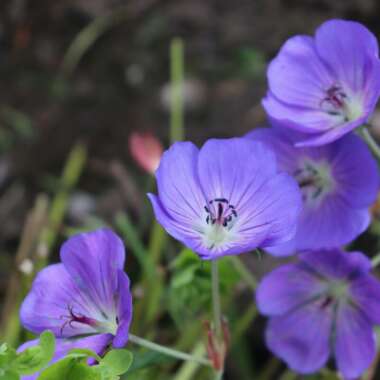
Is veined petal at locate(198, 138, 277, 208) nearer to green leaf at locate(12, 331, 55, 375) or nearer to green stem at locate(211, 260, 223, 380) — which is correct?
green stem at locate(211, 260, 223, 380)

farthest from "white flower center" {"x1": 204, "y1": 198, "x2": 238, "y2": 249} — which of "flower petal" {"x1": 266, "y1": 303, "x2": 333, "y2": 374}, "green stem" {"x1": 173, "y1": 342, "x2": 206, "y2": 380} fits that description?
"green stem" {"x1": 173, "y1": 342, "x2": 206, "y2": 380}

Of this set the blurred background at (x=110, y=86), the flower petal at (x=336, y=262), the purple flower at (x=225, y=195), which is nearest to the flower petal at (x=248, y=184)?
the purple flower at (x=225, y=195)

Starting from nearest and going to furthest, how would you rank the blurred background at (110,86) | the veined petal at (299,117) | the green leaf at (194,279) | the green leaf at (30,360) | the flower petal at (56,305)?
the green leaf at (30,360) < the flower petal at (56,305) < the veined petal at (299,117) < the green leaf at (194,279) < the blurred background at (110,86)

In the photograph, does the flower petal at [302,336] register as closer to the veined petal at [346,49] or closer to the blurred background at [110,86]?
the veined petal at [346,49]

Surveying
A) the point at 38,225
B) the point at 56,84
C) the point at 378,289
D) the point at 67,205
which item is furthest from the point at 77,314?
the point at 56,84

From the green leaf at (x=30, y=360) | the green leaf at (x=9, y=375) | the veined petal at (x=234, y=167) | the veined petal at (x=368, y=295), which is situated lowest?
the veined petal at (x=368, y=295)

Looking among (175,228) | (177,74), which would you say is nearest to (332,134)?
(175,228)
